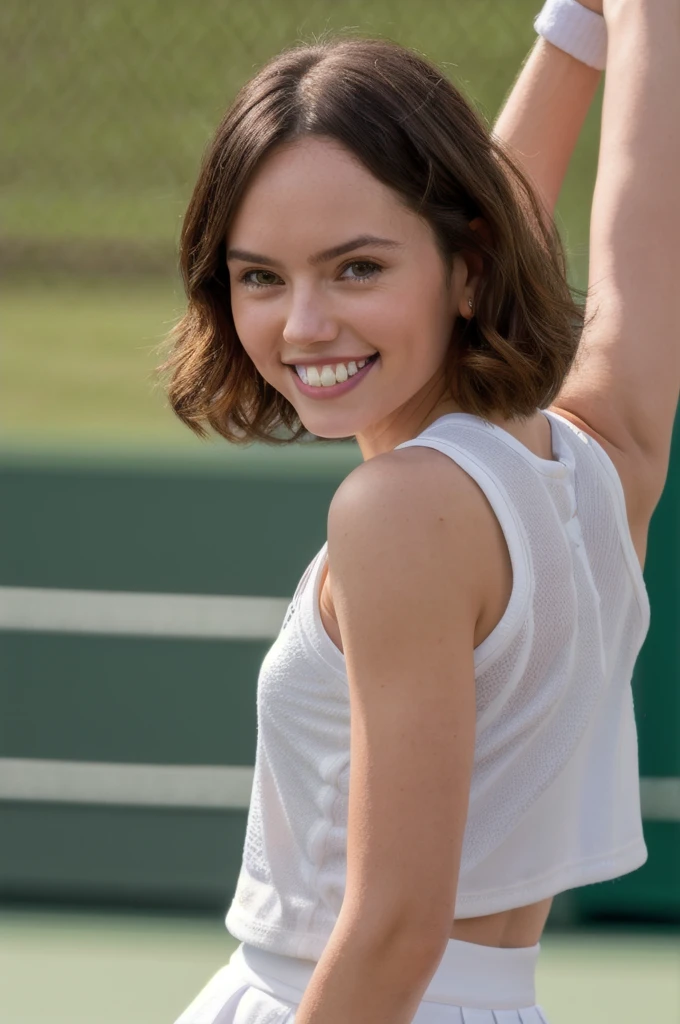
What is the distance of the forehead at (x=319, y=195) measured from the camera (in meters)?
1.16

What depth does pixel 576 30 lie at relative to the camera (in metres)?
1.70

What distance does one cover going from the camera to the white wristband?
1.69m

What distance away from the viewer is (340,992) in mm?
1043

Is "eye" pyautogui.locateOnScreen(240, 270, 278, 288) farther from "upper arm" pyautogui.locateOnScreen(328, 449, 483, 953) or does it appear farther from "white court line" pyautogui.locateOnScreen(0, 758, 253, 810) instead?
"white court line" pyautogui.locateOnScreen(0, 758, 253, 810)

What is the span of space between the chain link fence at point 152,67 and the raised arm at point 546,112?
1.93 m

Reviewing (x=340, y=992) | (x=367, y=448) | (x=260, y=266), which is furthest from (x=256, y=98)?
(x=340, y=992)

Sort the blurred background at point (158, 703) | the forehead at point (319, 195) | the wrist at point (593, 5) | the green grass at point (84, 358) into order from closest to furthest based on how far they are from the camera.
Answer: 1. the forehead at point (319, 195)
2. the wrist at point (593, 5)
3. the blurred background at point (158, 703)
4. the green grass at point (84, 358)

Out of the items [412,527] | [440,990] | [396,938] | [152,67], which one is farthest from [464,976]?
[152,67]

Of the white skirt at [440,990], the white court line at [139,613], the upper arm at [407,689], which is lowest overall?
the white court line at [139,613]

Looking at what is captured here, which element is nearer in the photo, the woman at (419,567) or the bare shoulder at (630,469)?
the woman at (419,567)

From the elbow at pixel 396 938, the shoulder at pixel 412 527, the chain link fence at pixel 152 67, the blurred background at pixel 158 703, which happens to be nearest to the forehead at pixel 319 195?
the shoulder at pixel 412 527

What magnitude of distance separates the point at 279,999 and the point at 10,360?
3398mm

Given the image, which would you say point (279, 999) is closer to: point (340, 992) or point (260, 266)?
point (340, 992)

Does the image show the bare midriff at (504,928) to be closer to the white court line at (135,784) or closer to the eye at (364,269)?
the eye at (364,269)
